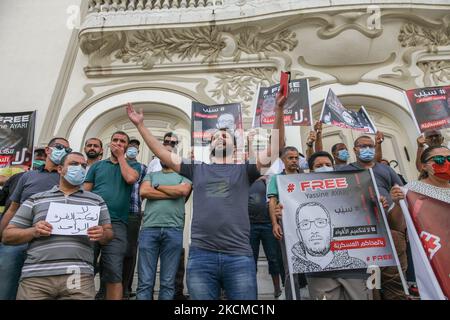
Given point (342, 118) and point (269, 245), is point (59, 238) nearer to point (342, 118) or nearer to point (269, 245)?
point (269, 245)

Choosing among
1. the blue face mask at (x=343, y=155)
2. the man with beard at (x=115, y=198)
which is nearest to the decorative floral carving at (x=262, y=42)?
the blue face mask at (x=343, y=155)

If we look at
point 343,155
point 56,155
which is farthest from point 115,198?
point 343,155

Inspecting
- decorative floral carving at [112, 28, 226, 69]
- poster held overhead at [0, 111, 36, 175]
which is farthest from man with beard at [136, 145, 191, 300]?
decorative floral carving at [112, 28, 226, 69]

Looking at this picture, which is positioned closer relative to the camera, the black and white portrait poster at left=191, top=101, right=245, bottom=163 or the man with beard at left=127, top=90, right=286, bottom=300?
A: the man with beard at left=127, top=90, right=286, bottom=300

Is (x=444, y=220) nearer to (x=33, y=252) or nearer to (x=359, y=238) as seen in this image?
(x=359, y=238)

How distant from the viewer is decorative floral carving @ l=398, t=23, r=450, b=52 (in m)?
6.61

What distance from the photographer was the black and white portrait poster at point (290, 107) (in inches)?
206

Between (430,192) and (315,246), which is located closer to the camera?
(430,192)

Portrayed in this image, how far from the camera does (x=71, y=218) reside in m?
2.62

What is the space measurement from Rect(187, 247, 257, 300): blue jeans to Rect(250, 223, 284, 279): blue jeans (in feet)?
4.66

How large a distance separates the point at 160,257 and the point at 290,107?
307 cm

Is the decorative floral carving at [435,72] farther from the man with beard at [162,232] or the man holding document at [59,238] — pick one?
the man holding document at [59,238]

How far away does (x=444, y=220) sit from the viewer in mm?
2604

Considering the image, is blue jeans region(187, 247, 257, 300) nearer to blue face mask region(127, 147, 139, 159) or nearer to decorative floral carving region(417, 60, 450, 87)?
blue face mask region(127, 147, 139, 159)
